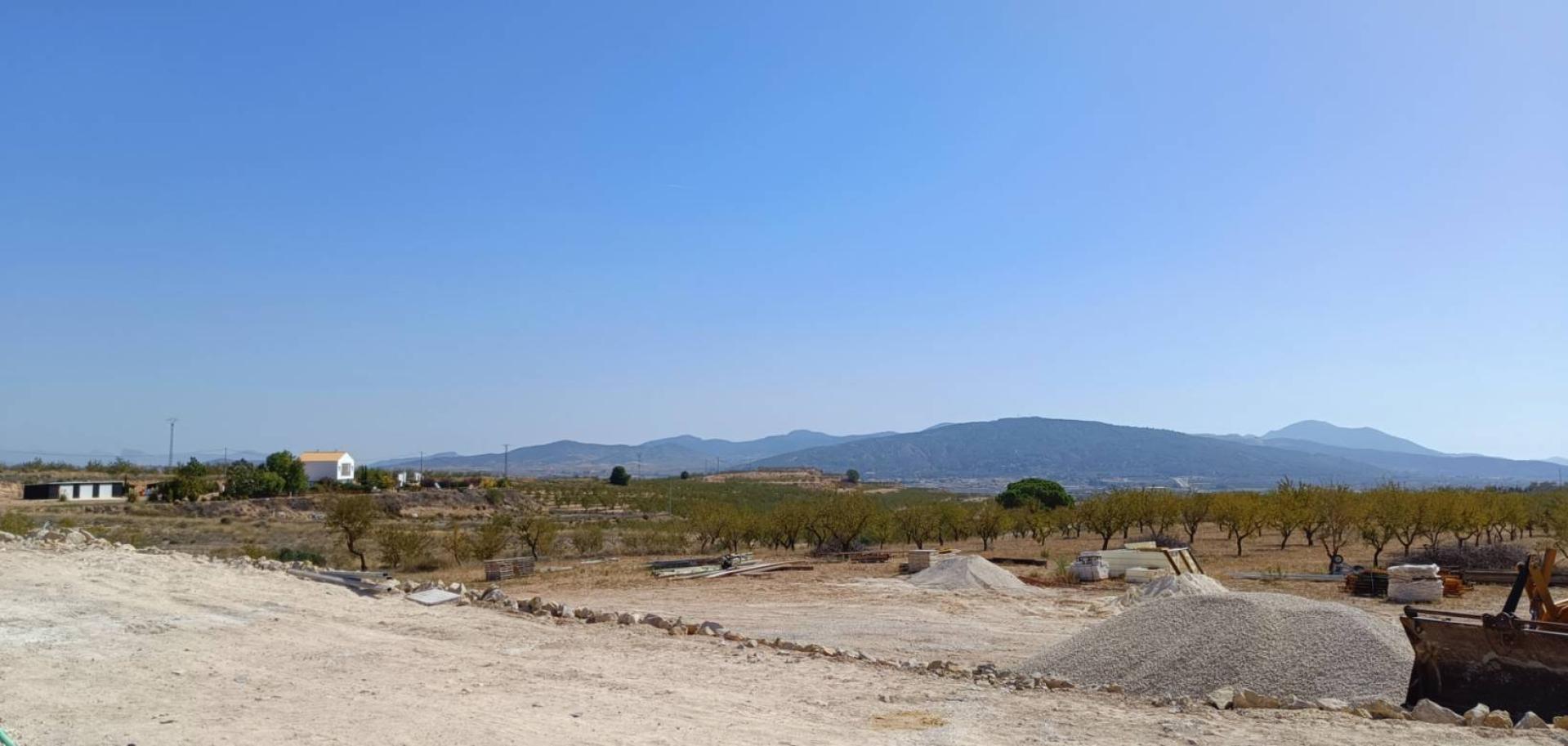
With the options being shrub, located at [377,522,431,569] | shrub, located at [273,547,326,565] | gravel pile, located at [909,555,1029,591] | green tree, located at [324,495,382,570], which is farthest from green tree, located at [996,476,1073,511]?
shrub, located at [273,547,326,565]

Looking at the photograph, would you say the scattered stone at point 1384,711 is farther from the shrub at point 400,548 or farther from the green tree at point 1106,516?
the green tree at point 1106,516

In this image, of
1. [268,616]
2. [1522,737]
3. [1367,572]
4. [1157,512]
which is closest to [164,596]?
[268,616]

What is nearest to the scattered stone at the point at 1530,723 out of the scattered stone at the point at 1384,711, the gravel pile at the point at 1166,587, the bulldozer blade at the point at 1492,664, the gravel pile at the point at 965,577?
the scattered stone at the point at 1384,711

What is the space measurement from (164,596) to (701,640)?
7826 mm

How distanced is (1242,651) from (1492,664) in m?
2.69

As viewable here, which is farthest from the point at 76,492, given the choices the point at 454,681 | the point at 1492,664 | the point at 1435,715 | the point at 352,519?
the point at 1492,664

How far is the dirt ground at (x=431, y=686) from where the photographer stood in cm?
922

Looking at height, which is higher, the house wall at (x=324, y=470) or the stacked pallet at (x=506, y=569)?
the house wall at (x=324, y=470)

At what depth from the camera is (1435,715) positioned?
10398 millimetres

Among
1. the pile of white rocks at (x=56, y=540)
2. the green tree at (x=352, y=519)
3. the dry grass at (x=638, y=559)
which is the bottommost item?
the dry grass at (x=638, y=559)

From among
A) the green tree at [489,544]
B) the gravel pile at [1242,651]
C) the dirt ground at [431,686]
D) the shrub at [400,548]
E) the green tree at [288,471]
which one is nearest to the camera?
the dirt ground at [431,686]

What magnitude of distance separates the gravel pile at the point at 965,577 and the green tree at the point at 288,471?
198 feet

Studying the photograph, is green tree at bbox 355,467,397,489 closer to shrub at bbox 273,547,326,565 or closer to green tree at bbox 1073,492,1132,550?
shrub at bbox 273,547,326,565

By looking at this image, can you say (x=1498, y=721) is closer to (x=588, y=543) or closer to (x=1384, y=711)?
(x=1384, y=711)
